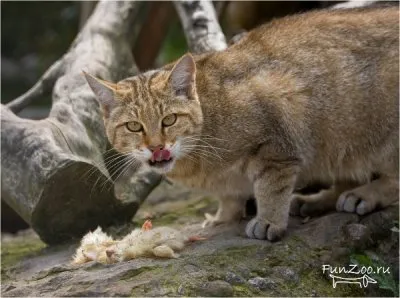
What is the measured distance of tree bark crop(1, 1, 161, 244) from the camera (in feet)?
11.1

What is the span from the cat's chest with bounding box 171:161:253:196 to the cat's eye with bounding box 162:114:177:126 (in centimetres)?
30

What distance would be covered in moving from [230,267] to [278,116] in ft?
2.54

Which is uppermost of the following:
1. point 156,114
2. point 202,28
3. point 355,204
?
point 202,28

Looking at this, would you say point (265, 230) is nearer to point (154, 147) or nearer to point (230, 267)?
point (230, 267)

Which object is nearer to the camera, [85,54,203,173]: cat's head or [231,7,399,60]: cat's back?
[85,54,203,173]: cat's head

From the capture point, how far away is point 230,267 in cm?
285

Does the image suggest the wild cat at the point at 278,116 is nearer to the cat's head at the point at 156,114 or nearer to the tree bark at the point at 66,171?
the cat's head at the point at 156,114

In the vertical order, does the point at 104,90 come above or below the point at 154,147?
above

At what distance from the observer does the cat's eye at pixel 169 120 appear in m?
3.04

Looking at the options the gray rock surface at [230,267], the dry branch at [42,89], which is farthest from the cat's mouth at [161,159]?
the dry branch at [42,89]

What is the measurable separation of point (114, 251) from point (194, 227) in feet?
2.47

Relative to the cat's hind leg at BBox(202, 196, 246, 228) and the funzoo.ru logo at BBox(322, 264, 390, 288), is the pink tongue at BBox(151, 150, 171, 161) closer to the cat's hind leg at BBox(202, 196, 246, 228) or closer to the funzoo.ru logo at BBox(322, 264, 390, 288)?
the cat's hind leg at BBox(202, 196, 246, 228)

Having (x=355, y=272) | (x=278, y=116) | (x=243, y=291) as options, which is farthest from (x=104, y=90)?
(x=355, y=272)

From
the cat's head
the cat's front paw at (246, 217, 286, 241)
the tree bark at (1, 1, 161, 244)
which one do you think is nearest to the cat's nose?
the cat's head
